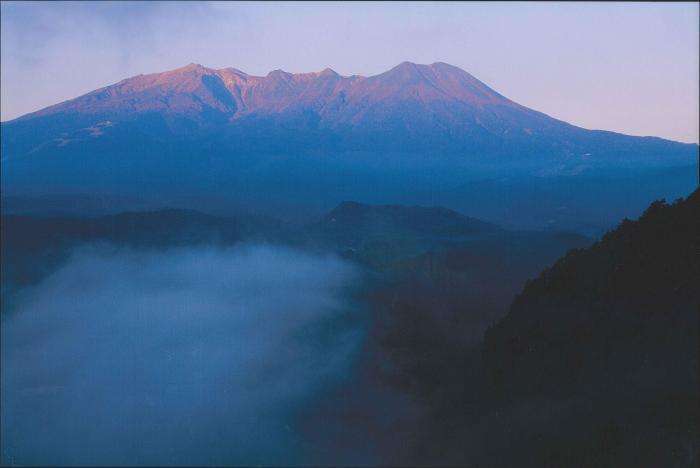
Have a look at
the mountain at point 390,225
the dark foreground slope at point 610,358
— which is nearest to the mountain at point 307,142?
the mountain at point 390,225

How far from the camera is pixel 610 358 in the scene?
14.5 metres

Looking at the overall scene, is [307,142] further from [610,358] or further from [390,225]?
[610,358]

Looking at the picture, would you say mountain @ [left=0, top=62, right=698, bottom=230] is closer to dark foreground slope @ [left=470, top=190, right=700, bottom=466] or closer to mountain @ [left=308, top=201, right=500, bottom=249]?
mountain @ [left=308, top=201, right=500, bottom=249]

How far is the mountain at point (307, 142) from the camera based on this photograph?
368 feet

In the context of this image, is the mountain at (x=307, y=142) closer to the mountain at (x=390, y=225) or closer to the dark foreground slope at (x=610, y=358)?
the mountain at (x=390, y=225)

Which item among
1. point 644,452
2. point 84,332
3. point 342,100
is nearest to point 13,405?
point 84,332

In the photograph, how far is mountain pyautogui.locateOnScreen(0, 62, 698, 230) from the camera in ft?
368

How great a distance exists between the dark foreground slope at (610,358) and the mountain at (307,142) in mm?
82992

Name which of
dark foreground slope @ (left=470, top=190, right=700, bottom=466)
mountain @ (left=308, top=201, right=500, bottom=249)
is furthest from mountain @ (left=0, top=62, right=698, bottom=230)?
dark foreground slope @ (left=470, top=190, right=700, bottom=466)

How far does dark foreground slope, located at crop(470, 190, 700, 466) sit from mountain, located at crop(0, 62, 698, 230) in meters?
83.0

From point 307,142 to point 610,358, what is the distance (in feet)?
371

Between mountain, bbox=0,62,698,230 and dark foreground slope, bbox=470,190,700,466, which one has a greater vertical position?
mountain, bbox=0,62,698,230

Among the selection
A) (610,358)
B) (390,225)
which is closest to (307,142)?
(390,225)

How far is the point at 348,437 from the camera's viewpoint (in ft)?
68.2
